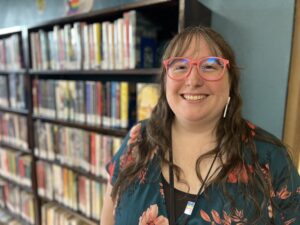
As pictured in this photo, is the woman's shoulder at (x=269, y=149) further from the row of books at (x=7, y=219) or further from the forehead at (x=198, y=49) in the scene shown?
the row of books at (x=7, y=219)

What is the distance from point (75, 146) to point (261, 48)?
1.25 m

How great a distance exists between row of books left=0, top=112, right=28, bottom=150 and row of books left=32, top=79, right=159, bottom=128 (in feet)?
0.93

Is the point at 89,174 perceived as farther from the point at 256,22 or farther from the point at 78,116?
the point at 256,22

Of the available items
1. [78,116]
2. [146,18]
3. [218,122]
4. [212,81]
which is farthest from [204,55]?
[78,116]

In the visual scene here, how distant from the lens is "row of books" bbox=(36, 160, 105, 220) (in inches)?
62.6

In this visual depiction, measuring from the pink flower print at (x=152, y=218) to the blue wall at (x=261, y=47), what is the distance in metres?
0.67

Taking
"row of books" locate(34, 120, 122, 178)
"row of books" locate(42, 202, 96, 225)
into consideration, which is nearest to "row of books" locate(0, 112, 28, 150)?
"row of books" locate(34, 120, 122, 178)

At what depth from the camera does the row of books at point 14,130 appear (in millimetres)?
Result: 1962

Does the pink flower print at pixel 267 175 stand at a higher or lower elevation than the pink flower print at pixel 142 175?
higher

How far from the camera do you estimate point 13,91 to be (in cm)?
198

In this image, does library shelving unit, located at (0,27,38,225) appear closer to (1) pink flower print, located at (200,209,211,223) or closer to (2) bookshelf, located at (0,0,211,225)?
(2) bookshelf, located at (0,0,211,225)

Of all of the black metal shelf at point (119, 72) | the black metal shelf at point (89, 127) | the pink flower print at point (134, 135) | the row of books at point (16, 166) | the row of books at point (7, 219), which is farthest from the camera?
the row of books at point (7, 219)

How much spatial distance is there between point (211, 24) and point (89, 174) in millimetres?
1154

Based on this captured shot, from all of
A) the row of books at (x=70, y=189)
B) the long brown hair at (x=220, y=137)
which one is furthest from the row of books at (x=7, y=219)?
the long brown hair at (x=220, y=137)
